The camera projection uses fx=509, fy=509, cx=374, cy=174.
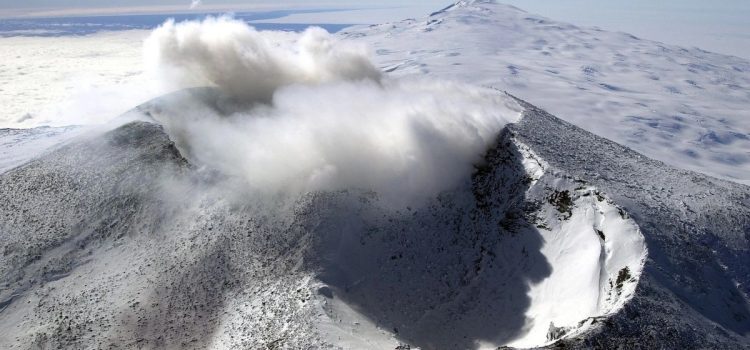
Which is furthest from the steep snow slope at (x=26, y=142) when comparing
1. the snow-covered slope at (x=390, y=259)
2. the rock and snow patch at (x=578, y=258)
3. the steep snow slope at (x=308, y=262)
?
the rock and snow patch at (x=578, y=258)

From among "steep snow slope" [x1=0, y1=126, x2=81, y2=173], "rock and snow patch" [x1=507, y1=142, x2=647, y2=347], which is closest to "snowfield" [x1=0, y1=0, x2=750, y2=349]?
"rock and snow patch" [x1=507, y1=142, x2=647, y2=347]

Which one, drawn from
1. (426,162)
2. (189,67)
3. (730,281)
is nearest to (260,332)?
(426,162)

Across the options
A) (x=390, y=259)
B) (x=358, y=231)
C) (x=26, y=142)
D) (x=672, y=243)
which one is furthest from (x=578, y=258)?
(x=26, y=142)

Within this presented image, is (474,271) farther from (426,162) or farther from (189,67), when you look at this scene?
(189,67)

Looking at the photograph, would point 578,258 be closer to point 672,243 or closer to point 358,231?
point 672,243

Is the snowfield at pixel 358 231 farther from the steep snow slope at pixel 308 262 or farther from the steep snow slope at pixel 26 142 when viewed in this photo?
the steep snow slope at pixel 26 142
